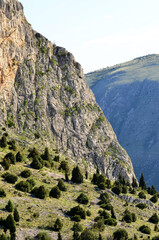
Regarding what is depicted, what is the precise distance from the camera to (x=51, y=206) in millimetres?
58188

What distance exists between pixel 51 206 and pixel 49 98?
6875 centimetres

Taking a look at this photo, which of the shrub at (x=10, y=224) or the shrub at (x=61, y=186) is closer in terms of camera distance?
the shrub at (x=10, y=224)

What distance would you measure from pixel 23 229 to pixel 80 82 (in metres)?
101

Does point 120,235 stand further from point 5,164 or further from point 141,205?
point 141,205

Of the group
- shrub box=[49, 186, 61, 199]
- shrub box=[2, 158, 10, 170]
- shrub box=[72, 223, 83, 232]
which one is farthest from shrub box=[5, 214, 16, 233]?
shrub box=[2, 158, 10, 170]

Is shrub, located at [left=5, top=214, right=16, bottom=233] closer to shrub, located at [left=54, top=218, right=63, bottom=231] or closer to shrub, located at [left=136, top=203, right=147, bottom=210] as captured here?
shrub, located at [left=54, top=218, right=63, bottom=231]

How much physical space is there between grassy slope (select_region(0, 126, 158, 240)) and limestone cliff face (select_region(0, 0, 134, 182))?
30011 mm

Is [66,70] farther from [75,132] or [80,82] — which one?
[75,132]

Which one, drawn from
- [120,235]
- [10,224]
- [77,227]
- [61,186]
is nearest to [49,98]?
[61,186]

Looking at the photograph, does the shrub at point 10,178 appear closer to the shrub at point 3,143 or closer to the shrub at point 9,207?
the shrub at point 9,207

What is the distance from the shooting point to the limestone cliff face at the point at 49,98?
108812mm

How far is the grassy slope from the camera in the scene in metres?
48.8

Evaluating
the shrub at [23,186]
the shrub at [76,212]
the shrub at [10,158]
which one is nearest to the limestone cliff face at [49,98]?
the shrub at [10,158]

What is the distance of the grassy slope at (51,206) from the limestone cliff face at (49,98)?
30011 millimetres
